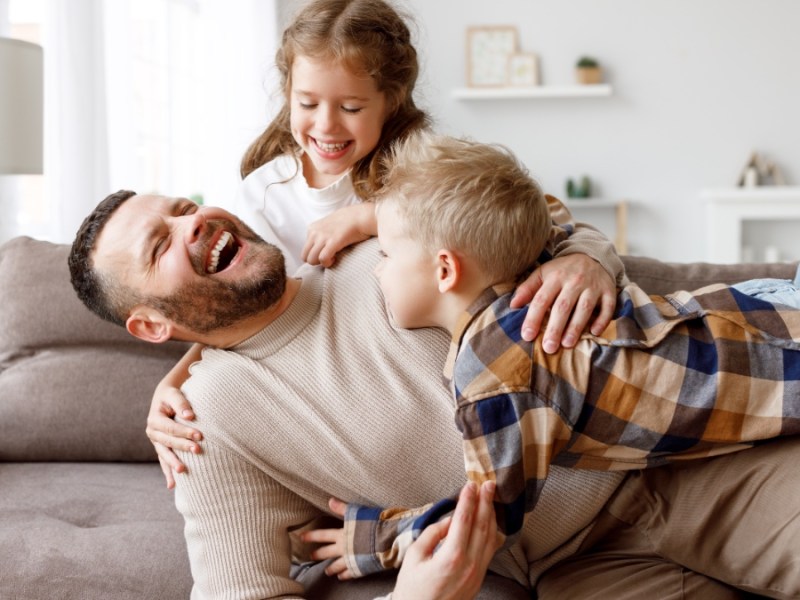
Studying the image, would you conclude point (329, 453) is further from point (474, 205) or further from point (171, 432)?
point (474, 205)

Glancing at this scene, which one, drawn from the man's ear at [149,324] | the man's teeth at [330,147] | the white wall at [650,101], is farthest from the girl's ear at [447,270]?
the white wall at [650,101]

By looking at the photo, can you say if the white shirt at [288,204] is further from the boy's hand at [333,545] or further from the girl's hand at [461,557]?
the girl's hand at [461,557]

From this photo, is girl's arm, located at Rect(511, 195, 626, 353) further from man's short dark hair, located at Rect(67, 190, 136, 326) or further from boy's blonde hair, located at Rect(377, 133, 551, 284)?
man's short dark hair, located at Rect(67, 190, 136, 326)

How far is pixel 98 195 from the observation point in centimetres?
414

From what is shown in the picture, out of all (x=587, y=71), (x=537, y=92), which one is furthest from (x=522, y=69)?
(x=587, y=71)

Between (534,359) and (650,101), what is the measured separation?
5.42 metres

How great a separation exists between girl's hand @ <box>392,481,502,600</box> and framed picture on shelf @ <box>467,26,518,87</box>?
5.41 meters

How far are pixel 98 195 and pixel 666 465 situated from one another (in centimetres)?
322

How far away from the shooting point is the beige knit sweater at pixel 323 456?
5.01ft

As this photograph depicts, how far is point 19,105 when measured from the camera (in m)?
2.72

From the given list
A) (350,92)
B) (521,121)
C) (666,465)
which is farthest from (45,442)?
(521,121)

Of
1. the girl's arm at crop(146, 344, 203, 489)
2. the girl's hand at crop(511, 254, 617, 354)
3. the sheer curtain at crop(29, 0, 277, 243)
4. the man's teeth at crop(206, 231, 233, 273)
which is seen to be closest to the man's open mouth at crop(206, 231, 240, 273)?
the man's teeth at crop(206, 231, 233, 273)

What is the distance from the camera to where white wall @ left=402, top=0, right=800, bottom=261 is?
20.6 ft

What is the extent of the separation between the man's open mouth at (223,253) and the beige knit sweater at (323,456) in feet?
0.64
